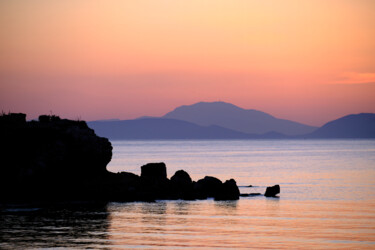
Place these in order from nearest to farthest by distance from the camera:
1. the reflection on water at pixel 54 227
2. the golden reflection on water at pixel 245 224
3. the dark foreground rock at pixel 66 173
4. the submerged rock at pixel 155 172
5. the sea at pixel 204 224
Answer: the reflection on water at pixel 54 227
the sea at pixel 204 224
the golden reflection on water at pixel 245 224
the dark foreground rock at pixel 66 173
the submerged rock at pixel 155 172

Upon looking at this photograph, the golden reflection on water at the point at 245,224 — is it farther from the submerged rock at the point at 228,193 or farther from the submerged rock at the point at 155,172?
the submerged rock at the point at 155,172

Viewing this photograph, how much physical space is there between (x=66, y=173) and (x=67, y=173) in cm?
17

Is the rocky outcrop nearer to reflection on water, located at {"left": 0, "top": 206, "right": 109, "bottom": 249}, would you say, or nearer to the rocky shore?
the rocky shore

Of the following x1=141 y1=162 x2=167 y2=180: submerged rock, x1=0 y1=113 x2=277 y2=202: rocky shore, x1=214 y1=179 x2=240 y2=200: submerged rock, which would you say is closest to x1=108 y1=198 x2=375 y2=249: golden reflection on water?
x1=214 y1=179 x2=240 y2=200: submerged rock

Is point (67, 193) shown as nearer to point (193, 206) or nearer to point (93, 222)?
point (193, 206)

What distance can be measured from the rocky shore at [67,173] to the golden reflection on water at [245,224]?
13.4 feet

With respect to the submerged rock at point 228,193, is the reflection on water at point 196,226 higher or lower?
lower

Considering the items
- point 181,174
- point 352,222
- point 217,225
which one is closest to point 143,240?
point 217,225

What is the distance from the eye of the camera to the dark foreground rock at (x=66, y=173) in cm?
5638

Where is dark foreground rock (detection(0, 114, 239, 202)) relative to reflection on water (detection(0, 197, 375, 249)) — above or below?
above

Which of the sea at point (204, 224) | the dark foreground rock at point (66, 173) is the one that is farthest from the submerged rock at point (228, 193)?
the sea at point (204, 224)

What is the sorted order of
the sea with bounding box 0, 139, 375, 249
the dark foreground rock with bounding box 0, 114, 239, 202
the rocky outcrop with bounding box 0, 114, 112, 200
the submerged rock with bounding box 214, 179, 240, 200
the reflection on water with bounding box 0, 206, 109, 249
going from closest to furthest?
the reflection on water with bounding box 0, 206, 109, 249, the sea with bounding box 0, 139, 375, 249, the rocky outcrop with bounding box 0, 114, 112, 200, the dark foreground rock with bounding box 0, 114, 239, 202, the submerged rock with bounding box 214, 179, 240, 200

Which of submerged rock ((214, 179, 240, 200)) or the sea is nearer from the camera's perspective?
the sea

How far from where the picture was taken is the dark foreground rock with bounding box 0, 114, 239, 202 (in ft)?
185
